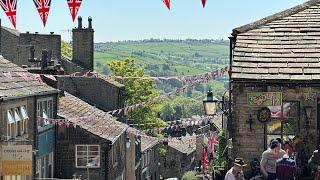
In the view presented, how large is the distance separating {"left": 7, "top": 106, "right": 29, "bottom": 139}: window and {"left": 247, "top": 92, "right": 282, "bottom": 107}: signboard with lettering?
1116 centimetres

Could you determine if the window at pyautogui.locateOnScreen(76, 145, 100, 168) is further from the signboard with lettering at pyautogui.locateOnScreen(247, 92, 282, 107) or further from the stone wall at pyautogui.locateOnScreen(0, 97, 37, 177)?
the signboard with lettering at pyautogui.locateOnScreen(247, 92, 282, 107)

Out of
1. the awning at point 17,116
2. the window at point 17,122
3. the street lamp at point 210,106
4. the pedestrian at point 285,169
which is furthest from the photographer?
the awning at point 17,116

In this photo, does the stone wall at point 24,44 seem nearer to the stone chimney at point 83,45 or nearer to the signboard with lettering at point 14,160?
the stone chimney at point 83,45

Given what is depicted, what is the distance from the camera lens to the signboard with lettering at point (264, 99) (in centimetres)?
1925

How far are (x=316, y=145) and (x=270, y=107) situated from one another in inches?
65.2

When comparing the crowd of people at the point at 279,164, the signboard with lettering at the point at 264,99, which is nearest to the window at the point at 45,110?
the signboard with lettering at the point at 264,99

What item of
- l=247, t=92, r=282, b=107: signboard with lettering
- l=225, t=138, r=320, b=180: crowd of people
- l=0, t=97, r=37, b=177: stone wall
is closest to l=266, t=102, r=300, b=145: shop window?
l=247, t=92, r=282, b=107: signboard with lettering

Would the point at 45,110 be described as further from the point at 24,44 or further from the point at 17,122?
the point at 24,44

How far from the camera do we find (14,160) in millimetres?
24203

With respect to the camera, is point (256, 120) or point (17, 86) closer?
point (256, 120)

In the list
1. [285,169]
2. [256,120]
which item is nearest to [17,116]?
[256,120]

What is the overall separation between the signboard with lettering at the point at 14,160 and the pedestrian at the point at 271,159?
10096 mm

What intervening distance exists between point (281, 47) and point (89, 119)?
19.1 meters

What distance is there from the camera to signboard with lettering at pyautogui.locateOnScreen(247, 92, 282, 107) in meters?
19.2
